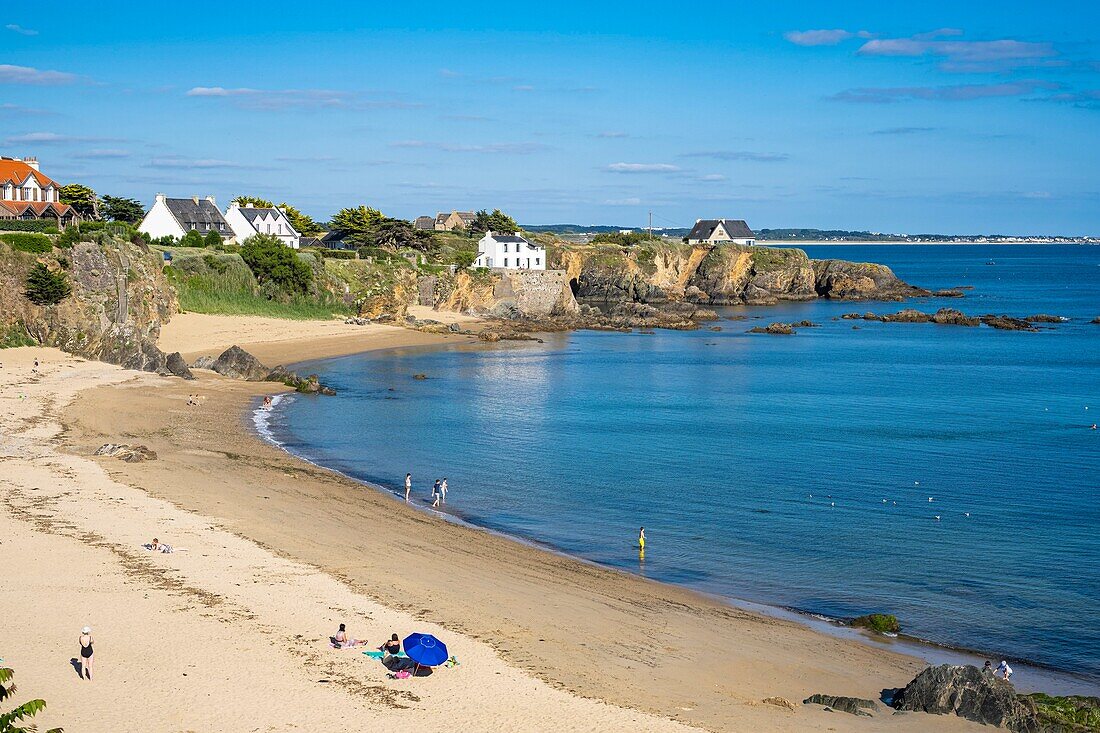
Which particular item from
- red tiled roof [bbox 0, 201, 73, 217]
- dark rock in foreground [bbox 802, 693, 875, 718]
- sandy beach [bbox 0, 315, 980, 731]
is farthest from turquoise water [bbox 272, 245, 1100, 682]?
red tiled roof [bbox 0, 201, 73, 217]

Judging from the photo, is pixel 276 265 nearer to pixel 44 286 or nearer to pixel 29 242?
pixel 29 242

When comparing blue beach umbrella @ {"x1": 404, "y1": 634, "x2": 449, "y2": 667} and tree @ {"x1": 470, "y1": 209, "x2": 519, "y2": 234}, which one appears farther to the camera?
tree @ {"x1": 470, "y1": 209, "x2": 519, "y2": 234}

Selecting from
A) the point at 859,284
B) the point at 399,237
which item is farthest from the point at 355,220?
the point at 859,284

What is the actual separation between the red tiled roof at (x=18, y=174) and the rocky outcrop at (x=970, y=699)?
72.4 meters

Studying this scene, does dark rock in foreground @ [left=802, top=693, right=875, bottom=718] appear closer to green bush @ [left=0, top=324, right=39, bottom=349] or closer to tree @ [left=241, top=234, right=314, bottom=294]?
green bush @ [left=0, top=324, right=39, bottom=349]

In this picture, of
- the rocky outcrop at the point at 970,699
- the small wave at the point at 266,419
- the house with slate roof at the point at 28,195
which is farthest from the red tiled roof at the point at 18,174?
the rocky outcrop at the point at 970,699

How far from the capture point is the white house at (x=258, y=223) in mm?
86312

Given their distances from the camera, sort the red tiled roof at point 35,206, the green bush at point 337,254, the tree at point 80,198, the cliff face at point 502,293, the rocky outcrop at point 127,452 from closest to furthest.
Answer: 1. the rocky outcrop at point 127,452
2. the red tiled roof at point 35,206
3. the tree at point 80,198
4. the green bush at point 337,254
5. the cliff face at point 502,293

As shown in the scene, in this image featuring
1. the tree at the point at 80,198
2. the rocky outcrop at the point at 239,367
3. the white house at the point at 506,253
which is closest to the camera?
the rocky outcrop at the point at 239,367

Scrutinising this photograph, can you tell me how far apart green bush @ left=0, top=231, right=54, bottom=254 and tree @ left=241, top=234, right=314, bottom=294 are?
79.0 feet

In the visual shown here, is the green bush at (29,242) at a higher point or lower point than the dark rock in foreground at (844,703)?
higher

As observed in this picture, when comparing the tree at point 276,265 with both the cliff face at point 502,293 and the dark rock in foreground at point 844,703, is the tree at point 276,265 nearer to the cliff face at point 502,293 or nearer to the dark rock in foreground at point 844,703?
the cliff face at point 502,293

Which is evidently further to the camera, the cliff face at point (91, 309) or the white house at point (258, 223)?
the white house at point (258, 223)

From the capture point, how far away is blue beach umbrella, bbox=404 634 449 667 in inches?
573
